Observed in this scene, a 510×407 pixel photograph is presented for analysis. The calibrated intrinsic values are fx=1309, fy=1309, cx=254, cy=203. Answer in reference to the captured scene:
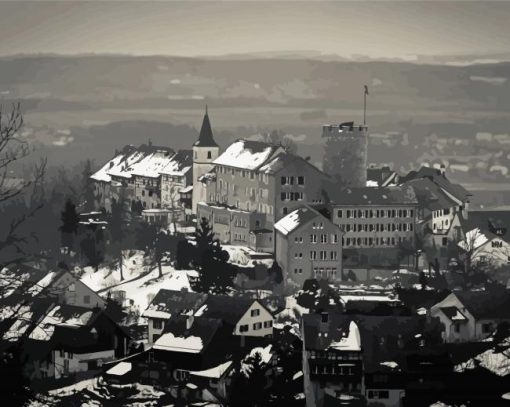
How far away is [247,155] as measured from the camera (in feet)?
195

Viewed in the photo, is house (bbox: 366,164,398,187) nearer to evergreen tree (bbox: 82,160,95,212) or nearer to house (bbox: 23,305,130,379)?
evergreen tree (bbox: 82,160,95,212)

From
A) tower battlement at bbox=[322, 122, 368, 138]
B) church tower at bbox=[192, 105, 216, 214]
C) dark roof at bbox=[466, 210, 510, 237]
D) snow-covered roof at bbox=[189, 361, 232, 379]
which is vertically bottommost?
snow-covered roof at bbox=[189, 361, 232, 379]

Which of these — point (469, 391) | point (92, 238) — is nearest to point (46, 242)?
point (92, 238)

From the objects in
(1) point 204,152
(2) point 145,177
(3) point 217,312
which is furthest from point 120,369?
(2) point 145,177

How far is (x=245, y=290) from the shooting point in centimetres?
5047

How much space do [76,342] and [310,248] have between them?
15106mm

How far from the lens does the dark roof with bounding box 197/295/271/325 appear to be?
137 feet

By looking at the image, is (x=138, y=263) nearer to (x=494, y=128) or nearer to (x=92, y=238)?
(x=92, y=238)

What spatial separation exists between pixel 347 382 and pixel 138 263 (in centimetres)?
2027

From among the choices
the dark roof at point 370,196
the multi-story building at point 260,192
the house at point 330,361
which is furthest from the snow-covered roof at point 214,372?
the dark roof at point 370,196

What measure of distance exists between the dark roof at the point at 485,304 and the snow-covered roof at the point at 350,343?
6.59 meters

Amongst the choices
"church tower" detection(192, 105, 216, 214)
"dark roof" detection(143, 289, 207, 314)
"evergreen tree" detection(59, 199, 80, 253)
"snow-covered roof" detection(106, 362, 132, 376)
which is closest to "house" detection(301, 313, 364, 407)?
"snow-covered roof" detection(106, 362, 132, 376)

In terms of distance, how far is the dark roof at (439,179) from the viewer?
199ft

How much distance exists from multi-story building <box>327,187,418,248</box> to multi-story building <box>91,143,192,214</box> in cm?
1101
